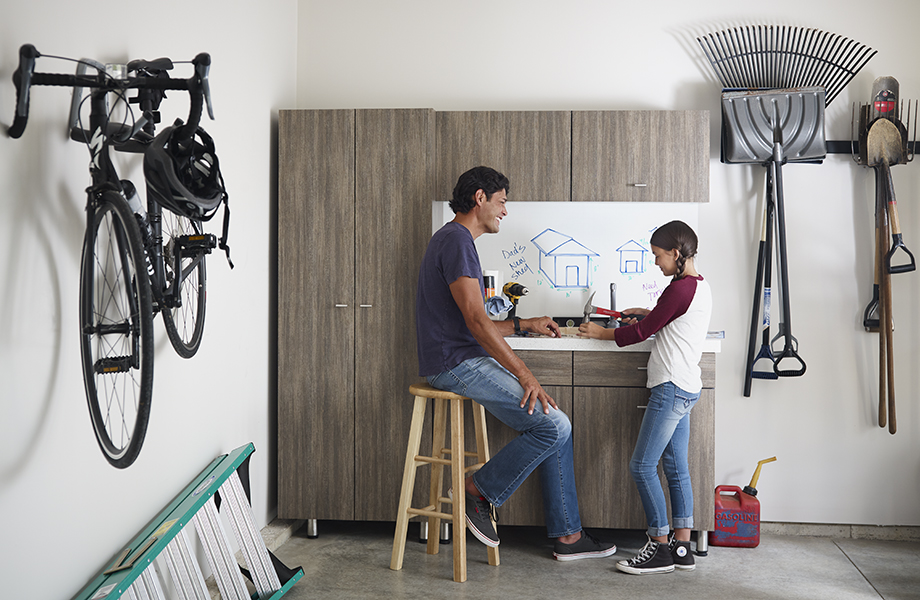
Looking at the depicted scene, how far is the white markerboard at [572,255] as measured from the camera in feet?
12.2

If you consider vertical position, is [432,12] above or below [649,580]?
above

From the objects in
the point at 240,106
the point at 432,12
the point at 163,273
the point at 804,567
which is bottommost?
the point at 804,567

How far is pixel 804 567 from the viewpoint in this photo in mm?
3125

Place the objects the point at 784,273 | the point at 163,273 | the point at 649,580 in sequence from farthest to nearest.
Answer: the point at 784,273 → the point at 649,580 → the point at 163,273

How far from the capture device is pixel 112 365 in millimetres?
1743

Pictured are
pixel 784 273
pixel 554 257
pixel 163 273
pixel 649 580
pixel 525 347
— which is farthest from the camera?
pixel 554 257

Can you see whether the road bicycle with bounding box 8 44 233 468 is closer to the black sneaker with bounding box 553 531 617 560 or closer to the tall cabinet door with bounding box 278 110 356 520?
the tall cabinet door with bounding box 278 110 356 520

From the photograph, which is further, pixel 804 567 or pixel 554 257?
pixel 554 257

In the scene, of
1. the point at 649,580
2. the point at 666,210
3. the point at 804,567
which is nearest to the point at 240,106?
the point at 666,210

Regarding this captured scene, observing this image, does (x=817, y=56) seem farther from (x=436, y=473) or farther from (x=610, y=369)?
(x=436, y=473)

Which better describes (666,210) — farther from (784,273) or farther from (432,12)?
(432,12)

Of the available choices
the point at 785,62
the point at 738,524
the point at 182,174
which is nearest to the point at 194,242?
the point at 182,174

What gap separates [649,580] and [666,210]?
1738 millimetres

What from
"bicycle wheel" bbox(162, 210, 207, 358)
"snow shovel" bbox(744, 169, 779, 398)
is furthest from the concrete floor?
"bicycle wheel" bbox(162, 210, 207, 358)
